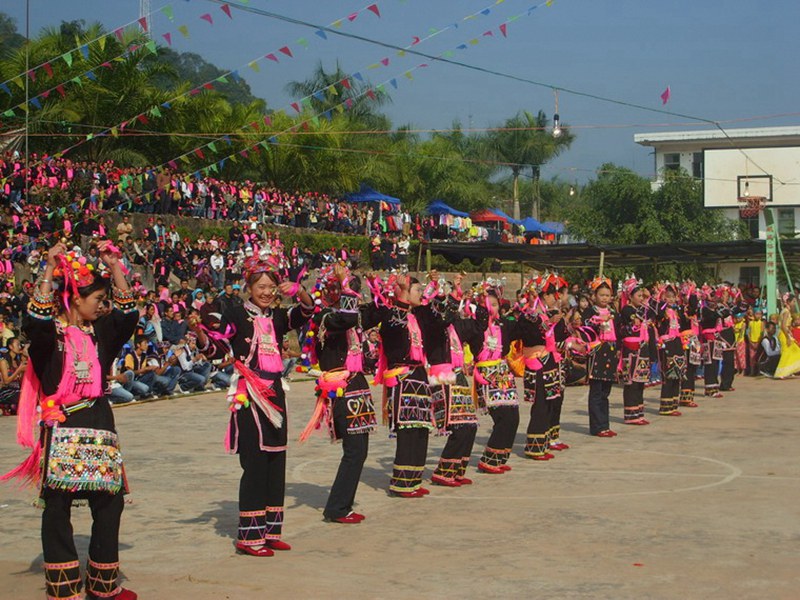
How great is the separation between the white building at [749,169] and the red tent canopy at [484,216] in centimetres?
952

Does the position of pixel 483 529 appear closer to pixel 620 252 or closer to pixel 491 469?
pixel 491 469

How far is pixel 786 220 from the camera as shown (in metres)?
62.2

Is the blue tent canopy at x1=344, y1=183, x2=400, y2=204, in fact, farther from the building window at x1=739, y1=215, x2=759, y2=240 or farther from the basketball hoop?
the building window at x1=739, y1=215, x2=759, y2=240

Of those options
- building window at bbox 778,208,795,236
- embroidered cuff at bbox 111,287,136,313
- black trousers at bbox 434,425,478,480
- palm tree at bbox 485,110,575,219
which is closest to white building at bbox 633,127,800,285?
building window at bbox 778,208,795,236

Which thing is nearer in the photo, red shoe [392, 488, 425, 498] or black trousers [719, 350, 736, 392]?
red shoe [392, 488, 425, 498]

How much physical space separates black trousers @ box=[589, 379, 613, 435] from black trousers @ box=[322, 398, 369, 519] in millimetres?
5635

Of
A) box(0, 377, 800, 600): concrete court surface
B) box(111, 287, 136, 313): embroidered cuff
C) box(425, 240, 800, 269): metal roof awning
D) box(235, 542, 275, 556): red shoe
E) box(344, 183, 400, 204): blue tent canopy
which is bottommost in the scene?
box(0, 377, 800, 600): concrete court surface

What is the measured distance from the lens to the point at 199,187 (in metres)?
29.1

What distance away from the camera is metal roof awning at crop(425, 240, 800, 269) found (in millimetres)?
27984

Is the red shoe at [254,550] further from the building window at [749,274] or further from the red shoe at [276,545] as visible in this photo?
the building window at [749,274]

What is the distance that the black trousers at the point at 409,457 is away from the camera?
30.5ft

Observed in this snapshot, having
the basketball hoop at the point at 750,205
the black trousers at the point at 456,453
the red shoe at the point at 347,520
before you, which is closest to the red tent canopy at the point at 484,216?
the basketball hoop at the point at 750,205

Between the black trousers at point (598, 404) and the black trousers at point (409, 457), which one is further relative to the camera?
the black trousers at point (598, 404)

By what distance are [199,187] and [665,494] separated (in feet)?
70.3
